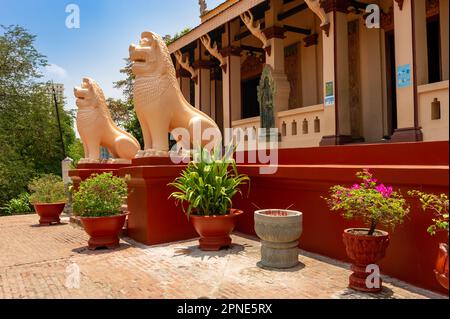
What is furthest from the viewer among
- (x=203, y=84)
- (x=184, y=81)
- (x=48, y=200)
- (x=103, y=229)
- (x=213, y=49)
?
(x=184, y=81)

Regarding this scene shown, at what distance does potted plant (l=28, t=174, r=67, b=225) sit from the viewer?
26.9ft

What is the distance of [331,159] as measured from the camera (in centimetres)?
512

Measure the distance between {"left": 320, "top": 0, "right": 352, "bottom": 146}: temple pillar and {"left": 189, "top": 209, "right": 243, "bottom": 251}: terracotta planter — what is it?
312 centimetres

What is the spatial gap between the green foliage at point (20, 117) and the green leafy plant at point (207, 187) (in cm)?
1410

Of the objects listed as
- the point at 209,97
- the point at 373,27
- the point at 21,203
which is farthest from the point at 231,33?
the point at 21,203

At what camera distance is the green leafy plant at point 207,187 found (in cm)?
519

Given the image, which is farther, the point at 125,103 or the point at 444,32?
the point at 125,103

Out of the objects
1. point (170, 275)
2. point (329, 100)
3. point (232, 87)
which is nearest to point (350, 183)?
point (170, 275)

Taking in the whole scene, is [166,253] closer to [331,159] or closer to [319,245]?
[319,245]

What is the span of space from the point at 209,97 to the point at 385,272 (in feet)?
30.1

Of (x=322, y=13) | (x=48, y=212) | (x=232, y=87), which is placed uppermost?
(x=322, y=13)

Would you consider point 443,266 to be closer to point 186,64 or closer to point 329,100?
point 329,100

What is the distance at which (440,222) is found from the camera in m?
2.96

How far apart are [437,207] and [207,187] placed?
2.98 meters
